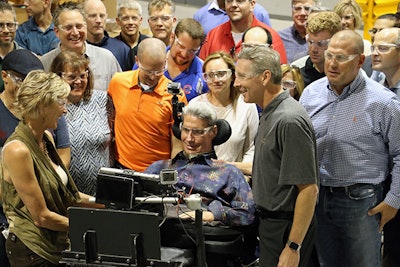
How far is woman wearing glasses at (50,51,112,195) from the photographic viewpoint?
382cm

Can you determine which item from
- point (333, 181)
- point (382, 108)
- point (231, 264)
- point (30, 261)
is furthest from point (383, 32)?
point (30, 261)

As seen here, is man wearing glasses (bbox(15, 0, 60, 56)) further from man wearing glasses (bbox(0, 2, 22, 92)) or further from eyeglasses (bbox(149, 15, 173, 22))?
eyeglasses (bbox(149, 15, 173, 22))

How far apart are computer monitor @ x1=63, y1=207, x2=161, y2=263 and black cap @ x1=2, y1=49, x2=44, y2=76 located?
109 centimetres

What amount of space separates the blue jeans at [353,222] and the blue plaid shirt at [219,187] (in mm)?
425

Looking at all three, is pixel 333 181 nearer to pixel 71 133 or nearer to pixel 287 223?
pixel 287 223

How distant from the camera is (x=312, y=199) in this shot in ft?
9.75

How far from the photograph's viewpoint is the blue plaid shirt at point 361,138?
333 centimetres

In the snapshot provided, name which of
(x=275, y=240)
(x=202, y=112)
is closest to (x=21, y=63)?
(x=202, y=112)

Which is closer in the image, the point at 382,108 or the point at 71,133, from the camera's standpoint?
the point at 382,108

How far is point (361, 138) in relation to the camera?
3.34 metres

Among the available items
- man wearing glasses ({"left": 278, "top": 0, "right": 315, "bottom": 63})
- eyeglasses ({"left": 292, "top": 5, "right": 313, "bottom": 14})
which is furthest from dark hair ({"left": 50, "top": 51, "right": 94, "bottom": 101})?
eyeglasses ({"left": 292, "top": 5, "right": 313, "bottom": 14})

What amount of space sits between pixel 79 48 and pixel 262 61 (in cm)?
181

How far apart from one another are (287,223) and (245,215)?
28cm

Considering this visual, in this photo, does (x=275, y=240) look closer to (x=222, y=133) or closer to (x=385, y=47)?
(x=222, y=133)
